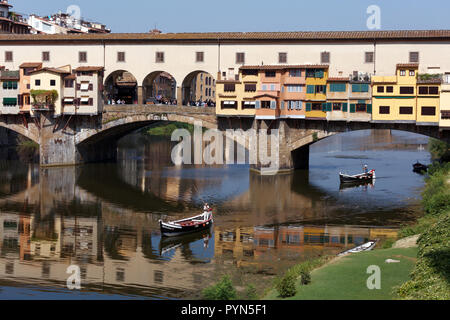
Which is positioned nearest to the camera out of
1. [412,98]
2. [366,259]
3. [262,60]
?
[366,259]

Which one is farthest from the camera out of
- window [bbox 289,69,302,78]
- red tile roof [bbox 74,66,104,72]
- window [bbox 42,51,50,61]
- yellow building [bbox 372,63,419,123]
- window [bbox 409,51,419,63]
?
window [bbox 42,51,50,61]

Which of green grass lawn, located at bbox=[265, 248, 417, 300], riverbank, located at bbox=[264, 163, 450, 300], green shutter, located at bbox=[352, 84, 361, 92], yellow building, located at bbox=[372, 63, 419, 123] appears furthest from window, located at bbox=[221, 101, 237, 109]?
green grass lawn, located at bbox=[265, 248, 417, 300]

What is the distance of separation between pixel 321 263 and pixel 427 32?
105 feet

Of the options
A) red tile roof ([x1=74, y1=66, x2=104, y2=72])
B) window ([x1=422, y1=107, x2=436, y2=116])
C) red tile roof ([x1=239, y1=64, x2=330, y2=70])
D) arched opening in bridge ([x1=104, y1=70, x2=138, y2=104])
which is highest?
red tile roof ([x1=239, y1=64, x2=330, y2=70])

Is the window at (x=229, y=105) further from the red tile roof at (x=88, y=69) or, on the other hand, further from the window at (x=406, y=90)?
the window at (x=406, y=90)

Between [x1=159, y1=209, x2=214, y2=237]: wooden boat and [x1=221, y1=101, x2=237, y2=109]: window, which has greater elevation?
[x1=221, y1=101, x2=237, y2=109]: window

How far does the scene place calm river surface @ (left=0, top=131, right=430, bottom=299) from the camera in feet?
90.1

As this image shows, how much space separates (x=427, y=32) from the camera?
53.0 m

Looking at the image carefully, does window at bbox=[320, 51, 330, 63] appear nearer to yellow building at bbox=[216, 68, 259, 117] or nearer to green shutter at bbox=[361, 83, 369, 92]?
A: green shutter at bbox=[361, 83, 369, 92]

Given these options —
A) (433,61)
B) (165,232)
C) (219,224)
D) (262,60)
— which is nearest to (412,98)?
(433,61)

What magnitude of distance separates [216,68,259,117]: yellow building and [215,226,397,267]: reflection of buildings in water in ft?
69.7

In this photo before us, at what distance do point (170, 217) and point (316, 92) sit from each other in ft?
66.5

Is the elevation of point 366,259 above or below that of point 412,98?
below
